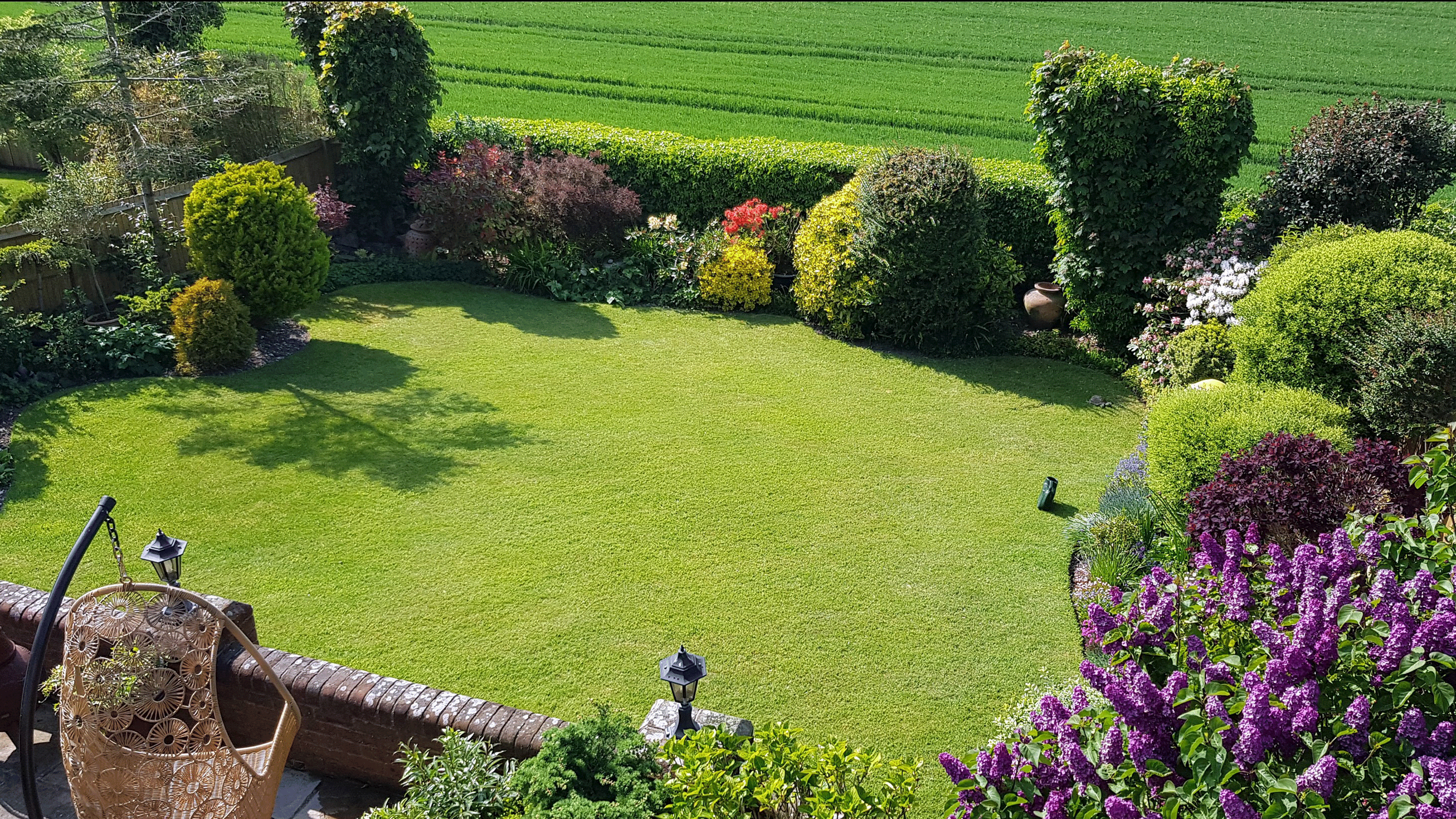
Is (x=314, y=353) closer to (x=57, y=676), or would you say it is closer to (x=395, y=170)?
(x=395, y=170)

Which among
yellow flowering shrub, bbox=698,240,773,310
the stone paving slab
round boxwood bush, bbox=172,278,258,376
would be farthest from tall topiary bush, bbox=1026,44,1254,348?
the stone paving slab

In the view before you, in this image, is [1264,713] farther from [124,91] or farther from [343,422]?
[124,91]

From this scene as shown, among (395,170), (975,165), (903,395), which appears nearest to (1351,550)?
(903,395)

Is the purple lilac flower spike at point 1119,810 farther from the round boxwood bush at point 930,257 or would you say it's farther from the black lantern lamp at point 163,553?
the round boxwood bush at point 930,257

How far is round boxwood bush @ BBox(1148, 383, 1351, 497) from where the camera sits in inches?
258

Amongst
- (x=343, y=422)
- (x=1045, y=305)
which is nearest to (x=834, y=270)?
(x=1045, y=305)

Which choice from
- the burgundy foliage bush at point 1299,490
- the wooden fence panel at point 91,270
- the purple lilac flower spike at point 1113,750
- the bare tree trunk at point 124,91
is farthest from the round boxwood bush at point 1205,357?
the bare tree trunk at point 124,91

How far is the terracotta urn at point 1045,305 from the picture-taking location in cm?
1156

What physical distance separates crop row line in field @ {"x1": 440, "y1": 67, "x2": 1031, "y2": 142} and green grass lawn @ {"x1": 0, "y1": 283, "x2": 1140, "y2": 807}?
32.8ft

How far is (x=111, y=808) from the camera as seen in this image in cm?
427

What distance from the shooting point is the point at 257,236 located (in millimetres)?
10211

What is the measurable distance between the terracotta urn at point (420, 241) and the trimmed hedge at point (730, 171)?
1.20 meters

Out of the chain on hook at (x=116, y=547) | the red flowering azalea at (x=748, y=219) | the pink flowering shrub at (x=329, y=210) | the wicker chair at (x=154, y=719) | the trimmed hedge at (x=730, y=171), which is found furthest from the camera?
the red flowering azalea at (x=748, y=219)

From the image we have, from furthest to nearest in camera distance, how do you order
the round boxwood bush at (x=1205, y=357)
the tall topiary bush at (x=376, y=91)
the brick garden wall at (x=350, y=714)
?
the tall topiary bush at (x=376, y=91) < the round boxwood bush at (x=1205, y=357) < the brick garden wall at (x=350, y=714)
